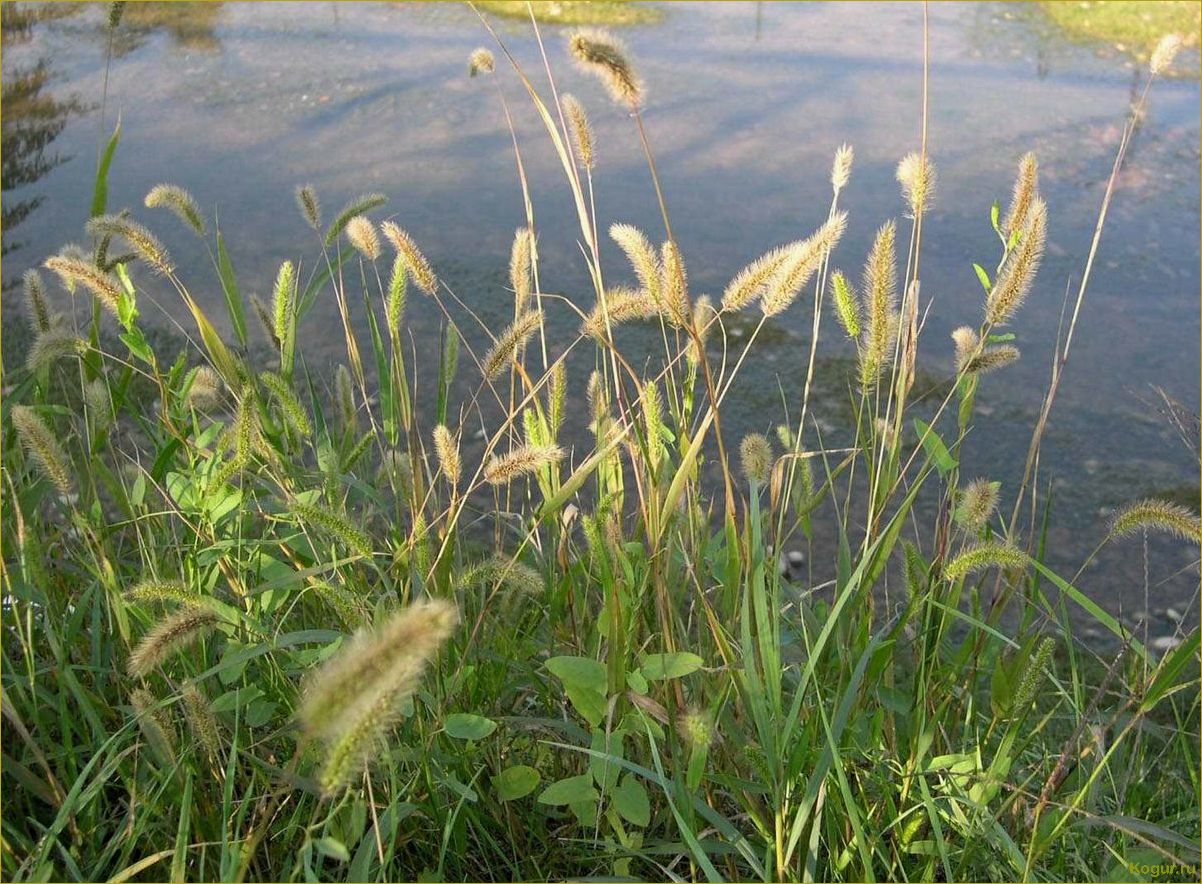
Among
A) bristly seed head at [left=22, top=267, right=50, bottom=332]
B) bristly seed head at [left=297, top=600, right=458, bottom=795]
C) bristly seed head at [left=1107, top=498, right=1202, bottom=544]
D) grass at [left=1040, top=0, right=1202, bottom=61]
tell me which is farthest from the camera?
grass at [left=1040, top=0, right=1202, bottom=61]

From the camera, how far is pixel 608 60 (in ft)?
4.08

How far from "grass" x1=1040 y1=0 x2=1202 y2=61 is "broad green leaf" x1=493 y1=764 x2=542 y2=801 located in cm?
444

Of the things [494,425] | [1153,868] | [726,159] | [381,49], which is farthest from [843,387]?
[381,49]

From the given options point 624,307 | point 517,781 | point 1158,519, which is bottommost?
point 517,781

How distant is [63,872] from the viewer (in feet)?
4.21

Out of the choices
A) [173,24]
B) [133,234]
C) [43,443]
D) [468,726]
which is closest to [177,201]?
[133,234]

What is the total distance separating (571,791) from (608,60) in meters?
0.79

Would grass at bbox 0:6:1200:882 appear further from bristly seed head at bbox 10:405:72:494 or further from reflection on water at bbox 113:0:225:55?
reflection on water at bbox 113:0:225:55

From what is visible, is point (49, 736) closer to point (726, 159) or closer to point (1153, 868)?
point (1153, 868)

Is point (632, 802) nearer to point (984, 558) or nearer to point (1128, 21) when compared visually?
point (984, 558)

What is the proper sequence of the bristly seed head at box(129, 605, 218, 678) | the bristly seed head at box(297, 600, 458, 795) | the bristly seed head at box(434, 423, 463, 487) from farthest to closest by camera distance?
1. the bristly seed head at box(434, 423, 463, 487)
2. the bristly seed head at box(129, 605, 218, 678)
3. the bristly seed head at box(297, 600, 458, 795)

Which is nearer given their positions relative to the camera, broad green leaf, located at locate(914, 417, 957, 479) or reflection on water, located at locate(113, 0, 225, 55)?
broad green leaf, located at locate(914, 417, 957, 479)

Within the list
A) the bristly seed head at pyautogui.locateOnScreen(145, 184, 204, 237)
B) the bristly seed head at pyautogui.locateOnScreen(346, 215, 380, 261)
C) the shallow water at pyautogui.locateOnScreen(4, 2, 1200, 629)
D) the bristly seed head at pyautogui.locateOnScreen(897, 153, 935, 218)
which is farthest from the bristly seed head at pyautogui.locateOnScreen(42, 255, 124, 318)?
the shallow water at pyautogui.locateOnScreen(4, 2, 1200, 629)

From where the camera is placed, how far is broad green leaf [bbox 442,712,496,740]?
3.76ft
